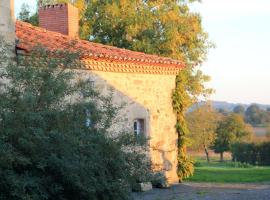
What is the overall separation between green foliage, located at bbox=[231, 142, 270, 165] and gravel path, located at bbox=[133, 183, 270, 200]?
16.0 metres

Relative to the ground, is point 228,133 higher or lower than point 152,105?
lower

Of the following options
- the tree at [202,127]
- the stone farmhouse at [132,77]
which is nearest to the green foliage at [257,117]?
the tree at [202,127]

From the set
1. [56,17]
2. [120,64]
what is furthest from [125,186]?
[56,17]

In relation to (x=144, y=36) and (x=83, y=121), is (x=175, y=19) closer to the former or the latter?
(x=144, y=36)

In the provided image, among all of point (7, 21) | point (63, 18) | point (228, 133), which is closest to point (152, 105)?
point (63, 18)

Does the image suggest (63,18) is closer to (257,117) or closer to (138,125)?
(138,125)

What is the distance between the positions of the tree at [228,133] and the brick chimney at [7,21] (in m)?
35.6

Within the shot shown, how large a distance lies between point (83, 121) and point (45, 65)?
46.6 inches

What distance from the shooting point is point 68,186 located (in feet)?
26.6

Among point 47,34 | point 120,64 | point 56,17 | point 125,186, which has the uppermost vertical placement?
point 56,17

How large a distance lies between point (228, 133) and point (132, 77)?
31.1 metres

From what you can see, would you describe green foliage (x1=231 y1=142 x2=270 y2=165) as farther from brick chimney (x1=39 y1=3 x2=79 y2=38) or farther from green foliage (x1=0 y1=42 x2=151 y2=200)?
green foliage (x1=0 y1=42 x2=151 y2=200)

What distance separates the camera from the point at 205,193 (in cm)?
1731

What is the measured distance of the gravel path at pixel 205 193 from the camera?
1552cm
